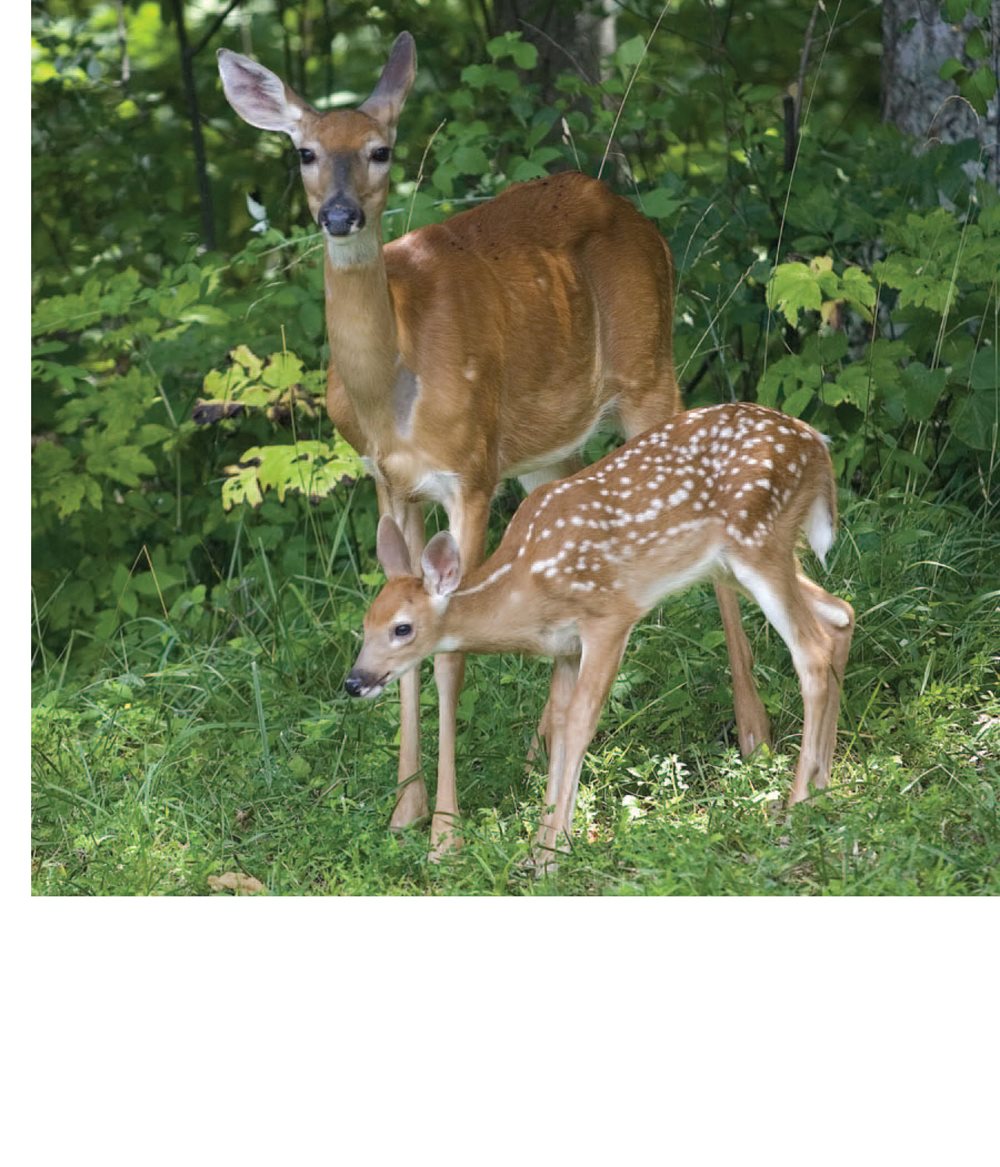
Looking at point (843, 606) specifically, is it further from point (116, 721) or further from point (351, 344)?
point (116, 721)

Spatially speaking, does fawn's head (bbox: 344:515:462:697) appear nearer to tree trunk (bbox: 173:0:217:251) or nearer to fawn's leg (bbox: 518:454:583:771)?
fawn's leg (bbox: 518:454:583:771)

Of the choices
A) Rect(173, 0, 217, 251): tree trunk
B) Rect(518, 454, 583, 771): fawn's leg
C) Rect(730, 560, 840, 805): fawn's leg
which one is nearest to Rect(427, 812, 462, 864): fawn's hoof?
Rect(518, 454, 583, 771): fawn's leg

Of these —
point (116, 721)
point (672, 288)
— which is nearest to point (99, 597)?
point (116, 721)

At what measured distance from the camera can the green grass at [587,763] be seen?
174 inches

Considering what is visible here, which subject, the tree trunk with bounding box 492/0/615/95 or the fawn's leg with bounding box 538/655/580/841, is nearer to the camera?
the fawn's leg with bounding box 538/655/580/841

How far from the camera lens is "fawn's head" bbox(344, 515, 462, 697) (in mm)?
4562

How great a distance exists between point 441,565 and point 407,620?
0.16 metres

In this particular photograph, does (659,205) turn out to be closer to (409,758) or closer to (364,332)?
(364,332)

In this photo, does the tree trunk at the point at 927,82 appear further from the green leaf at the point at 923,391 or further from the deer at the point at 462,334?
the deer at the point at 462,334

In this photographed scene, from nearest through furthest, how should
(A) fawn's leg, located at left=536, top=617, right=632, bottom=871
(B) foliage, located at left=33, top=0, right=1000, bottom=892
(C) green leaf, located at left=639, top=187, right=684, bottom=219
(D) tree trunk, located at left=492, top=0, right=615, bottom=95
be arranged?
(A) fawn's leg, located at left=536, top=617, right=632, bottom=871
(B) foliage, located at left=33, top=0, right=1000, bottom=892
(C) green leaf, located at left=639, top=187, right=684, bottom=219
(D) tree trunk, located at left=492, top=0, right=615, bottom=95

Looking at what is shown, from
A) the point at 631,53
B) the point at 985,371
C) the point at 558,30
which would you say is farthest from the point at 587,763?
the point at 558,30

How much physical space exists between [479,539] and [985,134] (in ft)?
8.91

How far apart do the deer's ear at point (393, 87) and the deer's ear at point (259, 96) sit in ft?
0.56

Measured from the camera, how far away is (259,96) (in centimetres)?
471
